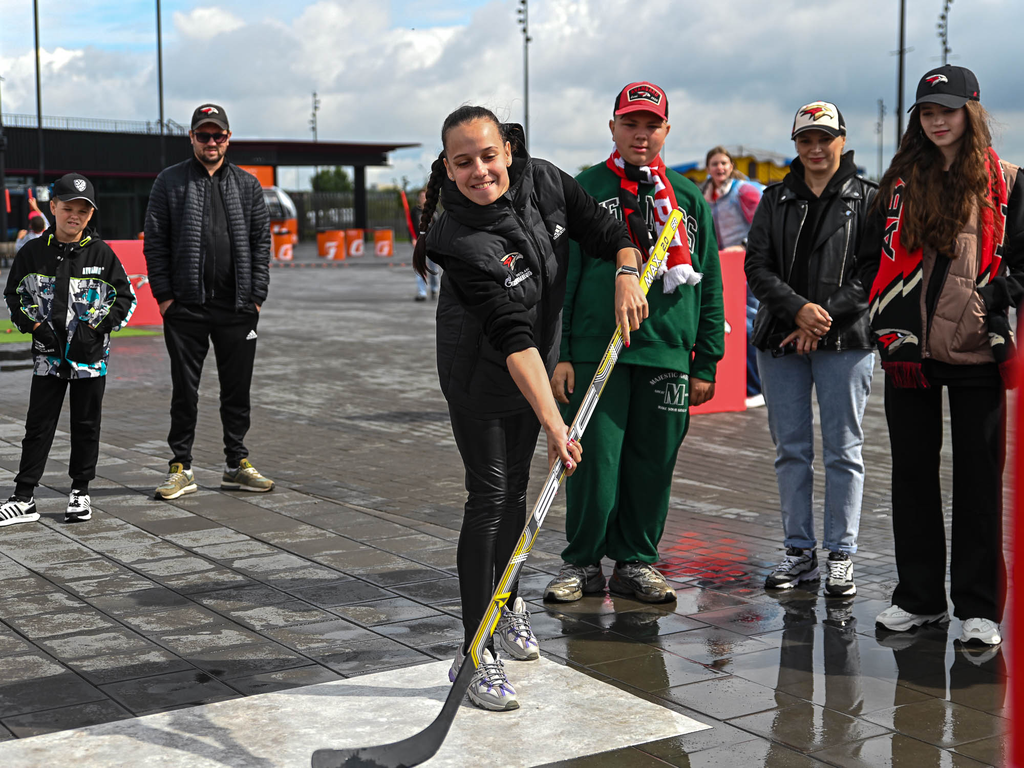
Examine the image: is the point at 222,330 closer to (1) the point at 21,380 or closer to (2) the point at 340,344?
(1) the point at 21,380

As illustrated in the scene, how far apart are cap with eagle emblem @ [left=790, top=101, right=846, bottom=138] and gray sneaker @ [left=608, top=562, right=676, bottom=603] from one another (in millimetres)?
1902

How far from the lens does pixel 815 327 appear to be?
486cm

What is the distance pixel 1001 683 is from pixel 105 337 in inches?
177

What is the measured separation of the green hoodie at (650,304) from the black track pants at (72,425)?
2759 mm

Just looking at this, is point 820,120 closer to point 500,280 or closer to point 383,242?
point 500,280

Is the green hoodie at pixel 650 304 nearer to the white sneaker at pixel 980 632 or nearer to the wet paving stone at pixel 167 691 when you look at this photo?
the white sneaker at pixel 980 632

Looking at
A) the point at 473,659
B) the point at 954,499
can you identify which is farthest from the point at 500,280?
the point at 954,499

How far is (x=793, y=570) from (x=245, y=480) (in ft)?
10.8

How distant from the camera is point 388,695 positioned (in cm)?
379

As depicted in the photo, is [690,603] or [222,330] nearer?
[690,603]

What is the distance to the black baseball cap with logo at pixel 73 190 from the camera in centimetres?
606

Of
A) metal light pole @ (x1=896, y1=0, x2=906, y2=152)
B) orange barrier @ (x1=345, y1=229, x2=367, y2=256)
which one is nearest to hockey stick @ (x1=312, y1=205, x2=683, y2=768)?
metal light pole @ (x1=896, y1=0, x2=906, y2=152)

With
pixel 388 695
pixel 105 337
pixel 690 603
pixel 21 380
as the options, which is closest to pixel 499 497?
pixel 388 695

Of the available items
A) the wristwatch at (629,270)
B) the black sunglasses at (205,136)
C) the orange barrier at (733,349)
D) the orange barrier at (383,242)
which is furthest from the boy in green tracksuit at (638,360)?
the orange barrier at (383,242)
